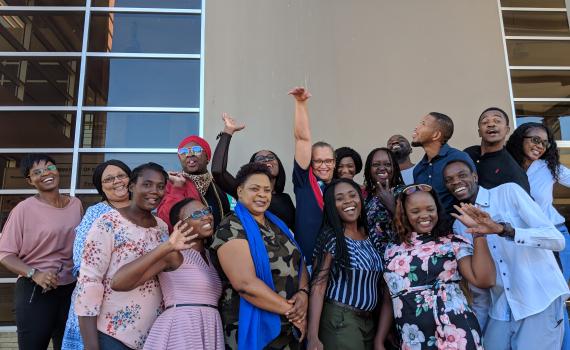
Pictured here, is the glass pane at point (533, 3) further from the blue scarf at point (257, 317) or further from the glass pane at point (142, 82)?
the blue scarf at point (257, 317)

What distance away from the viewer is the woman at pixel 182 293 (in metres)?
2.42

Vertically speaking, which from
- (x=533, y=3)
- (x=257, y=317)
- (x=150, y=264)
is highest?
(x=533, y=3)

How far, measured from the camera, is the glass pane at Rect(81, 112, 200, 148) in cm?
586

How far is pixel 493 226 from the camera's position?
2.60m

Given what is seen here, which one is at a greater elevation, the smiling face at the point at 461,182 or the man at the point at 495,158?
the man at the point at 495,158

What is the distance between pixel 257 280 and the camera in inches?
98.1

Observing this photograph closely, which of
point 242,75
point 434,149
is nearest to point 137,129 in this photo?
point 242,75

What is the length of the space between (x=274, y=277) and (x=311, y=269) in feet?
1.31

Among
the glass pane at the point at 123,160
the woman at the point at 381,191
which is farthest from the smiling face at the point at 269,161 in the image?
the glass pane at the point at 123,160

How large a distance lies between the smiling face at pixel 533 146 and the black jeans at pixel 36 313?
144 inches

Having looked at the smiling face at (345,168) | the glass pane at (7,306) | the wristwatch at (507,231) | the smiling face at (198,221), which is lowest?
the glass pane at (7,306)

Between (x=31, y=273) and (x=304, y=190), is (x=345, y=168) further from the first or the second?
(x=31, y=273)

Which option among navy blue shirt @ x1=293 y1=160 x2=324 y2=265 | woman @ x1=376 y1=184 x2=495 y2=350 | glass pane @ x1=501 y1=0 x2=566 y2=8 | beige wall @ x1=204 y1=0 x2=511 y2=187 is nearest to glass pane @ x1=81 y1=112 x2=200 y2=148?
beige wall @ x1=204 y1=0 x2=511 y2=187

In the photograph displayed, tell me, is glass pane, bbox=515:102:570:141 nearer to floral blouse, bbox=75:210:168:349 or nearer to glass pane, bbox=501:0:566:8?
glass pane, bbox=501:0:566:8
